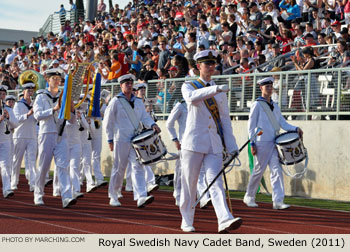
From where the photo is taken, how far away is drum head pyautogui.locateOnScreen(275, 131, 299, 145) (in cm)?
1198

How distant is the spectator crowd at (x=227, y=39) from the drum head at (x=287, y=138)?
134 inches

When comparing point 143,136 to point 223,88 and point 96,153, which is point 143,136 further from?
point 96,153

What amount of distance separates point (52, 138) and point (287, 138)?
3802 millimetres

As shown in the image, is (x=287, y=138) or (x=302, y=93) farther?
(x=302, y=93)

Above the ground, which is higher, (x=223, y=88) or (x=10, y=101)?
(x=223, y=88)

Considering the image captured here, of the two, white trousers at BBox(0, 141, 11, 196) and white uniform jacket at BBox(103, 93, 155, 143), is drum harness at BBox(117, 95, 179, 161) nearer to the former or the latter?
white uniform jacket at BBox(103, 93, 155, 143)

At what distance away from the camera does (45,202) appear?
12.8 meters

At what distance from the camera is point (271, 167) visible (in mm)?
12312

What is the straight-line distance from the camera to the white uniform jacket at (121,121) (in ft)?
40.0

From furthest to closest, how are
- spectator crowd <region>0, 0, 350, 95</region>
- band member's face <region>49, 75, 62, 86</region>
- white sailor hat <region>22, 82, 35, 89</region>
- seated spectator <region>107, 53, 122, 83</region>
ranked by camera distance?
1. seated spectator <region>107, 53, 122, 83</region>
2. spectator crowd <region>0, 0, 350, 95</region>
3. white sailor hat <region>22, 82, 35, 89</region>
4. band member's face <region>49, 75, 62, 86</region>

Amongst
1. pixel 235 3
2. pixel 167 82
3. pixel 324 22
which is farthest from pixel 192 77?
pixel 235 3

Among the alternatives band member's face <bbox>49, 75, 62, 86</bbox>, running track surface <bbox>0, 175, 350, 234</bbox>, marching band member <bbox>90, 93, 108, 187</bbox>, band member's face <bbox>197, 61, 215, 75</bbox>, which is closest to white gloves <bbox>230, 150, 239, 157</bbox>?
band member's face <bbox>197, 61, 215, 75</bbox>

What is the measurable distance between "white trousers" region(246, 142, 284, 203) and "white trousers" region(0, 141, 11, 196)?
4.54 metres

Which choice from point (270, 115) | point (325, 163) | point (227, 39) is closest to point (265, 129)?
point (270, 115)
